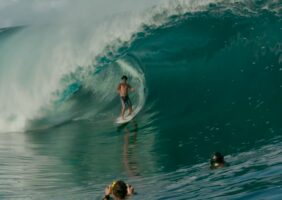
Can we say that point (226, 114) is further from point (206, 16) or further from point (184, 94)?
point (206, 16)

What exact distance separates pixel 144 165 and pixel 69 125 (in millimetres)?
7669

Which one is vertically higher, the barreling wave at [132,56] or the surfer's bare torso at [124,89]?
the barreling wave at [132,56]

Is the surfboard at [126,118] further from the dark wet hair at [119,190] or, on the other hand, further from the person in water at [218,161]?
the dark wet hair at [119,190]

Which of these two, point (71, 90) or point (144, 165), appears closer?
point (144, 165)

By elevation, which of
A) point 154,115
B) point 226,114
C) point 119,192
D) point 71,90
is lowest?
point 119,192

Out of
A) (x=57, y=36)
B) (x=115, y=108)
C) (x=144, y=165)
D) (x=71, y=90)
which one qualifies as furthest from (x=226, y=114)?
(x=57, y=36)

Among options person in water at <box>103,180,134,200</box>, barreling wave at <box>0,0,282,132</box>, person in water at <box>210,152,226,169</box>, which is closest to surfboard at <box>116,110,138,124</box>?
barreling wave at <box>0,0,282,132</box>

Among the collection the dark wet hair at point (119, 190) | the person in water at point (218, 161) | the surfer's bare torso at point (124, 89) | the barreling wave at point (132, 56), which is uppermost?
the barreling wave at point (132, 56)

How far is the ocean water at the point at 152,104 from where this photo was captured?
30.9 ft

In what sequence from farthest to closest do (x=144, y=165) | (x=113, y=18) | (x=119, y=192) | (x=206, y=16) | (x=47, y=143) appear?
(x=113, y=18), (x=206, y=16), (x=47, y=143), (x=144, y=165), (x=119, y=192)

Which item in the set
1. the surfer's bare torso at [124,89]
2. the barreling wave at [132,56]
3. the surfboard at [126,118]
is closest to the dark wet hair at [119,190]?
the surfboard at [126,118]

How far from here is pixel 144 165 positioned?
1059cm

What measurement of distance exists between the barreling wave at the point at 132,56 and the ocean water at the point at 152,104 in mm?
35

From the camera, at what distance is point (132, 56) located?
65.6 feet
